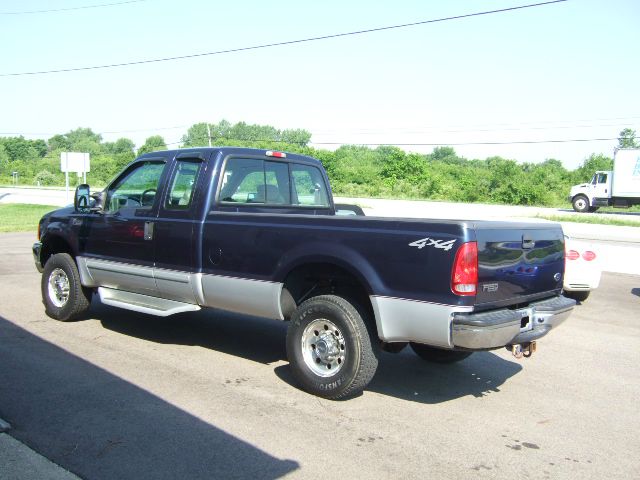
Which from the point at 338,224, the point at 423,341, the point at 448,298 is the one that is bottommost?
the point at 423,341

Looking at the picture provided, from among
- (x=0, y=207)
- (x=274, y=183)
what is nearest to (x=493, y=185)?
(x=0, y=207)

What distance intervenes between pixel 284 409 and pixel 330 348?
61 centimetres

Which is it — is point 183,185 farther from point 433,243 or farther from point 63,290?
point 433,243

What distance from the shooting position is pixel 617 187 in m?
35.3

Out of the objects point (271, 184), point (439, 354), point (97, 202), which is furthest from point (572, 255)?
point (97, 202)

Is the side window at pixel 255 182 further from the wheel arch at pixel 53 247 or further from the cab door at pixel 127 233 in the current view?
the wheel arch at pixel 53 247

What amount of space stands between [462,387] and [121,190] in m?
4.14

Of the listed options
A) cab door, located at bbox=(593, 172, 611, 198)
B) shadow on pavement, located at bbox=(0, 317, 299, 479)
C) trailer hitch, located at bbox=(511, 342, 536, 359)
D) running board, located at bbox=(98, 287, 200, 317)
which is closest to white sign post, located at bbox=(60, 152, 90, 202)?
running board, located at bbox=(98, 287, 200, 317)

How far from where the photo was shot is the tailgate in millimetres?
4457

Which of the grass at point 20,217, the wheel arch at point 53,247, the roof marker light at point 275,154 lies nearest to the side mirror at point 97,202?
the wheel arch at point 53,247

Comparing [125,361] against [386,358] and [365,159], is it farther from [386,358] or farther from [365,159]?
[365,159]

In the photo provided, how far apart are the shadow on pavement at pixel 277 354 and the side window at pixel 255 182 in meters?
1.57

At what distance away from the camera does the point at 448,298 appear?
4.36 meters

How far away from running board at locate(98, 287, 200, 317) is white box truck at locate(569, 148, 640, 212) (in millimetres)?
34039
